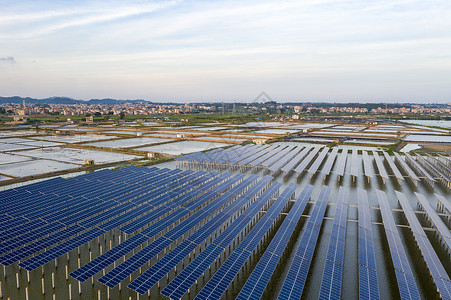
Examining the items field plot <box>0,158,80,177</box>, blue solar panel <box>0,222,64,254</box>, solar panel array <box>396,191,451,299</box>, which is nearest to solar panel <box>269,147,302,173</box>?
solar panel array <box>396,191,451,299</box>

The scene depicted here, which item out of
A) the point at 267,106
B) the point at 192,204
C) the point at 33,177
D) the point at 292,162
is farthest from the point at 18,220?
the point at 267,106

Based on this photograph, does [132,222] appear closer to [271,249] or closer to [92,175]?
[271,249]

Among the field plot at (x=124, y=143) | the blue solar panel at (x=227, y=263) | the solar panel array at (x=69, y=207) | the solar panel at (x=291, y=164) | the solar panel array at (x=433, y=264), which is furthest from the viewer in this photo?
the field plot at (x=124, y=143)

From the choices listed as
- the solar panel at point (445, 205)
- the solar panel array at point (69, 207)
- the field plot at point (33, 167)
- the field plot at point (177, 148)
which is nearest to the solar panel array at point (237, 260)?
the solar panel array at point (69, 207)

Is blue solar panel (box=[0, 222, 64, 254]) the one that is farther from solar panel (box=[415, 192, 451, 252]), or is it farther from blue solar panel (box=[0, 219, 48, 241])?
solar panel (box=[415, 192, 451, 252])

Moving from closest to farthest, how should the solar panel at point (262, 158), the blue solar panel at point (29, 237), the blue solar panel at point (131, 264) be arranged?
the blue solar panel at point (131, 264) < the blue solar panel at point (29, 237) < the solar panel at point (262, 158)

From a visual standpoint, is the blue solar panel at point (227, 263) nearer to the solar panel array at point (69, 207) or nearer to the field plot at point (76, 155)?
the solar panel array at point (69, 207)
